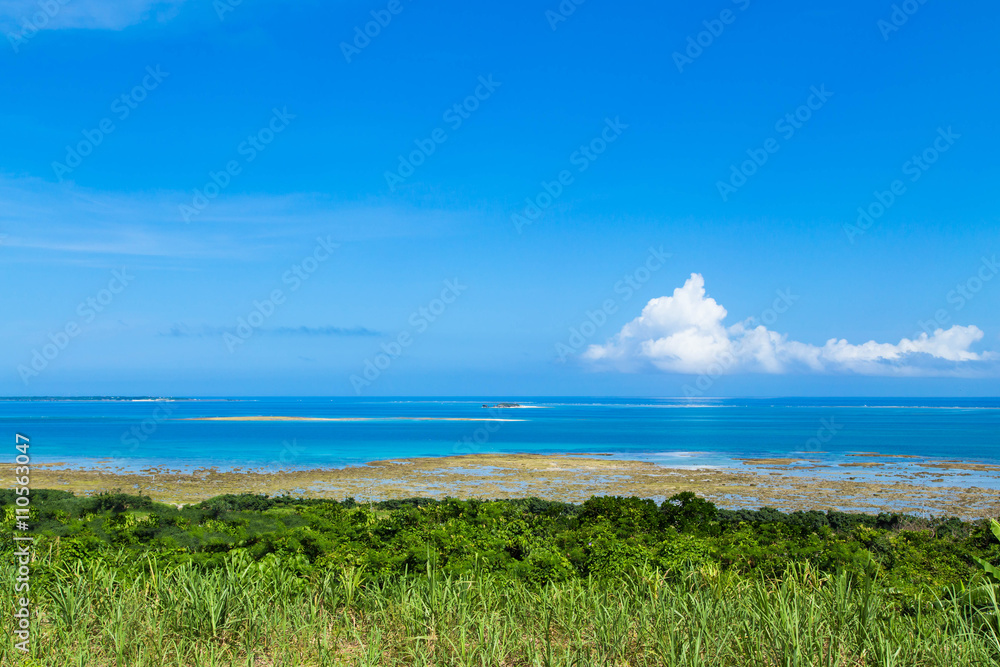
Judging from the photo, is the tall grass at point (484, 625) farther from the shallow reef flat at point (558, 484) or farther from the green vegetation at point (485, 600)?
the shallow reef flat at point (558, 484)

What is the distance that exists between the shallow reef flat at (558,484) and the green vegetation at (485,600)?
17790 millimetres

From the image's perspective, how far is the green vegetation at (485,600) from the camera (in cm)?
574

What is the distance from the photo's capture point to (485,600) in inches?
281

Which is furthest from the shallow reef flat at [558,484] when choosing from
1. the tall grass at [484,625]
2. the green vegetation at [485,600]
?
the tall grass at [484,625]

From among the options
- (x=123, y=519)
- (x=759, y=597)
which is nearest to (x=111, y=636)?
(x=759, y=597)

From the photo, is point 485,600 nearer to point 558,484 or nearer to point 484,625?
point 484,625

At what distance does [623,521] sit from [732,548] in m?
2.83

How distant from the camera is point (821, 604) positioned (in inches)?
251

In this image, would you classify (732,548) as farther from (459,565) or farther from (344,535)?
(344,535)

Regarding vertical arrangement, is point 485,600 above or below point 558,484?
above

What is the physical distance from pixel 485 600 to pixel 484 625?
0.92 metres

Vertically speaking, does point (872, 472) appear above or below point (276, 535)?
below

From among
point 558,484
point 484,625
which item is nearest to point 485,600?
point 484,625

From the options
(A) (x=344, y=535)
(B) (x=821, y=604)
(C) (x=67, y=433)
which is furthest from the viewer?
(C) (x=67, y=433)
